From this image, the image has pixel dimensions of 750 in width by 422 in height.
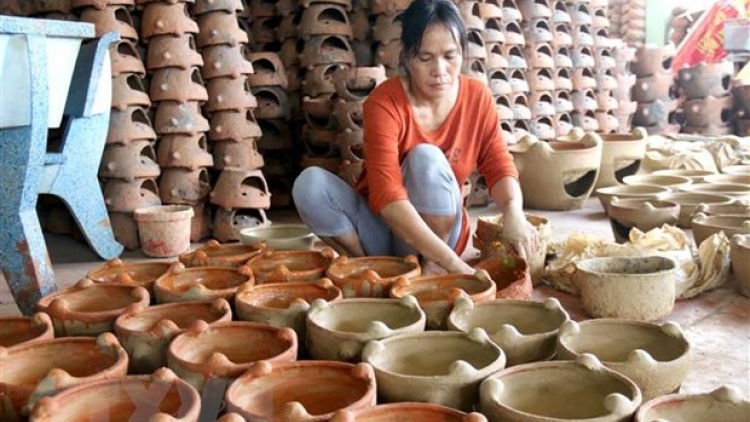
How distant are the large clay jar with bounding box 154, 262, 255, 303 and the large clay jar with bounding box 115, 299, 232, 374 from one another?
8cm

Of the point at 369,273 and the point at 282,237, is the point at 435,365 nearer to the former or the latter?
the point at 369,273

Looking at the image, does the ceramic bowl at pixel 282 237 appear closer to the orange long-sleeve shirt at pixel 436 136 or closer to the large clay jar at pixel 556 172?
the orange long-sleeve shirt at pixel 436 136

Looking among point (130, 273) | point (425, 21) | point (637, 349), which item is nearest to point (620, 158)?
point (425, 21)

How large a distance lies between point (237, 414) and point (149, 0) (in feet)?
9.46

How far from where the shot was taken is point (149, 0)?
11.4 ft

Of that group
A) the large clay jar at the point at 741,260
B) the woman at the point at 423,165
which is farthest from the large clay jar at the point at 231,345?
the large clay jar at the point at 741,260

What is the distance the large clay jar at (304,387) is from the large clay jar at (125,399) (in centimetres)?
9

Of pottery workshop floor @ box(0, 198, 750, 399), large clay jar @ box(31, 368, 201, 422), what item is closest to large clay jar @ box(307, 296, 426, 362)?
large clay jar @ box(31, 368, 201, 422)

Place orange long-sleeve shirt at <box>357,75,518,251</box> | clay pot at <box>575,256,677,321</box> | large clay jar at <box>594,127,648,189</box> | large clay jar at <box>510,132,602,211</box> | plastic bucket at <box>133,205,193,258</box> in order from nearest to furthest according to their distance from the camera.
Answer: clay pot at <box>575,256,677,321</box> → orange long-sleeve shirt at <box>357,75,518,251</box> → plastic bucket at <box>133,205,193,258</box> → large clay jar at <box>510,132,602,211</box> → large clay jar at <box>594,127,648,189</box>

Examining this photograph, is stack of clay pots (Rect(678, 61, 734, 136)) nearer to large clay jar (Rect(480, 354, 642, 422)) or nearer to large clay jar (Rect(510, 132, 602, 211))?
large clay jar (Rect(510, 132, 602, 211))

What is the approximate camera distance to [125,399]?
1.19 m

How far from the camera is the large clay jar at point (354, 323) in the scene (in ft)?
4.52

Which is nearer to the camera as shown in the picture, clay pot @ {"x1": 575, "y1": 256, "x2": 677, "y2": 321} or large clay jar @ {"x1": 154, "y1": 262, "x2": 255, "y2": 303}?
large clay jar @ {"x1": 154, "y1": 262, "x2": 255, "y2": 303}

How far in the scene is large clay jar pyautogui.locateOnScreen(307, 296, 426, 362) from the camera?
138 centimetres
